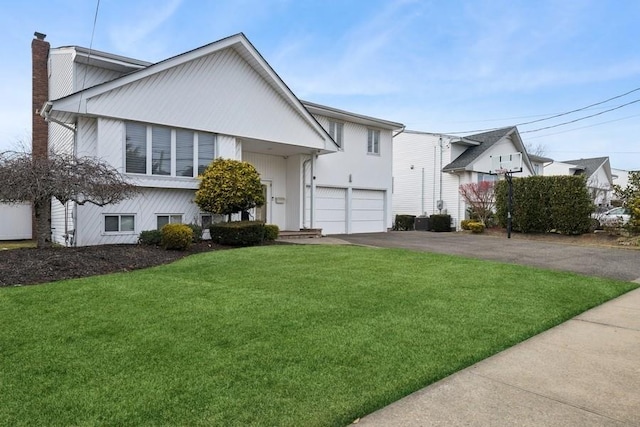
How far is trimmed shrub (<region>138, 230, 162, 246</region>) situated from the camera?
11.1 m

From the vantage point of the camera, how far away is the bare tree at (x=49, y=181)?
8211mm

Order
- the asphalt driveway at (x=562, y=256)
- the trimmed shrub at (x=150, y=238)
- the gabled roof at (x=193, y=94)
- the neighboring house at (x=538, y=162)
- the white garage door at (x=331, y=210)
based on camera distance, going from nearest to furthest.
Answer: the asphalt driveway at (x=562, y=256) < the gabled roof at (x=193, y=94) < the trimmed shrub at (x=150, y=238) < the white garage door at (x=331, y=210) < the neighboring house at (x=538, y=162)

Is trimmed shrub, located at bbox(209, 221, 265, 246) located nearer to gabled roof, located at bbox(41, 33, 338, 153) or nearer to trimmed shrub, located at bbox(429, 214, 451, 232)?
gabled roof, located at bbox(41, 33, 338, 153)

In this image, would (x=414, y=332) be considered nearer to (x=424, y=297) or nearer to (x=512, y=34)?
(x=424, y=297)

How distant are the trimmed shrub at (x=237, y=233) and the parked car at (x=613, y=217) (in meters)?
13.9

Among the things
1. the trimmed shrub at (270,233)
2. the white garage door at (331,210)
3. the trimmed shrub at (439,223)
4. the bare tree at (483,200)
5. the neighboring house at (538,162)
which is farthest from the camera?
the neighboring house at (538,162)

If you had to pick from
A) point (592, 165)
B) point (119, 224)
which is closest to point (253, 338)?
point (119, 224)

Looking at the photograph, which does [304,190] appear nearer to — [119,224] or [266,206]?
[266,206]

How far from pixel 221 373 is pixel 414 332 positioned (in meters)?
2.09

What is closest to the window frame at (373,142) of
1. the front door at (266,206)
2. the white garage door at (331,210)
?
the white garage door at (331,210)

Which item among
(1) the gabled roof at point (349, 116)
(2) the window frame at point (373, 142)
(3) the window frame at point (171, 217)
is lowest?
(3) the window frame at point (171, 217)

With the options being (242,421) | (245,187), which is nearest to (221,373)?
(242,421)

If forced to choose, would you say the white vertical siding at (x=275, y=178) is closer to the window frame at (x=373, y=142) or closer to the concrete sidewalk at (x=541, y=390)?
the window frame at (x=373, y=142)

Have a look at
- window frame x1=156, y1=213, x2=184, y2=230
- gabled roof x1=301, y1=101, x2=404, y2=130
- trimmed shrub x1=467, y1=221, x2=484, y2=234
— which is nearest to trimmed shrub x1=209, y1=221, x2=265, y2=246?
window frame x1=156, y1=213, x2=184, y2=230
